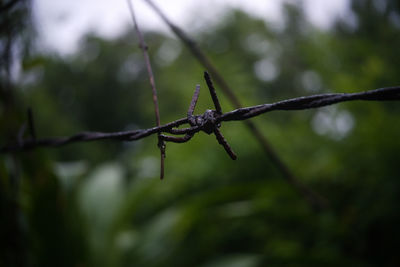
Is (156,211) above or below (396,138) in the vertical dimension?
above

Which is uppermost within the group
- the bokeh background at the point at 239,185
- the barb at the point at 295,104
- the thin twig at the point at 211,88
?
the bokeh background at the point at 239,185

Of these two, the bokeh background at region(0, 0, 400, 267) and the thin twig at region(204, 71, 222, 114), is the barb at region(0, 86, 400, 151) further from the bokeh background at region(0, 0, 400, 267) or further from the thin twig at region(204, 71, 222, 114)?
the bokeh background at region(0, 0, 400, 267)

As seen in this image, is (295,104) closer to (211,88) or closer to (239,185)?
(211,88)

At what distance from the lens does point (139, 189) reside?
1875 millimetres

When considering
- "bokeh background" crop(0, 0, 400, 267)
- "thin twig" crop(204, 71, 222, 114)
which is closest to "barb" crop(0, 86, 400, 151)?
"thin twig" crop(204, 71, 222, 114)

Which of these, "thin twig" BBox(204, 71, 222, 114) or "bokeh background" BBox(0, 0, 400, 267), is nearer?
"thin twig" BBox(204, 71, 222, 114)

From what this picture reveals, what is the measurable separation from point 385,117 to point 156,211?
2.04 meters

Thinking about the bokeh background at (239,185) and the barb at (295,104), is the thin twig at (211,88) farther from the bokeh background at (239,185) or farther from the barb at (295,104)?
the bokeh background at (239,185)

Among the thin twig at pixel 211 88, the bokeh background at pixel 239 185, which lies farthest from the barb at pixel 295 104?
the bokeh background at pixel 239 185

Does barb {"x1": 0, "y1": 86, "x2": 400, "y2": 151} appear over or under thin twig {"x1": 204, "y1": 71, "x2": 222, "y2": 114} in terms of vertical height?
under

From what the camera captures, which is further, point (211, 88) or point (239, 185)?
point (239, 185)

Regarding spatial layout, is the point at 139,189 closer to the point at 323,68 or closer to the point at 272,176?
the point at 272,176

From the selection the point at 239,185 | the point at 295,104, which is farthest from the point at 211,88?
the point at 239,185

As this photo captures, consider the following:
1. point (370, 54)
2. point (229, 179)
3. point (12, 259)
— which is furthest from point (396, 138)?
point (12, 259)
